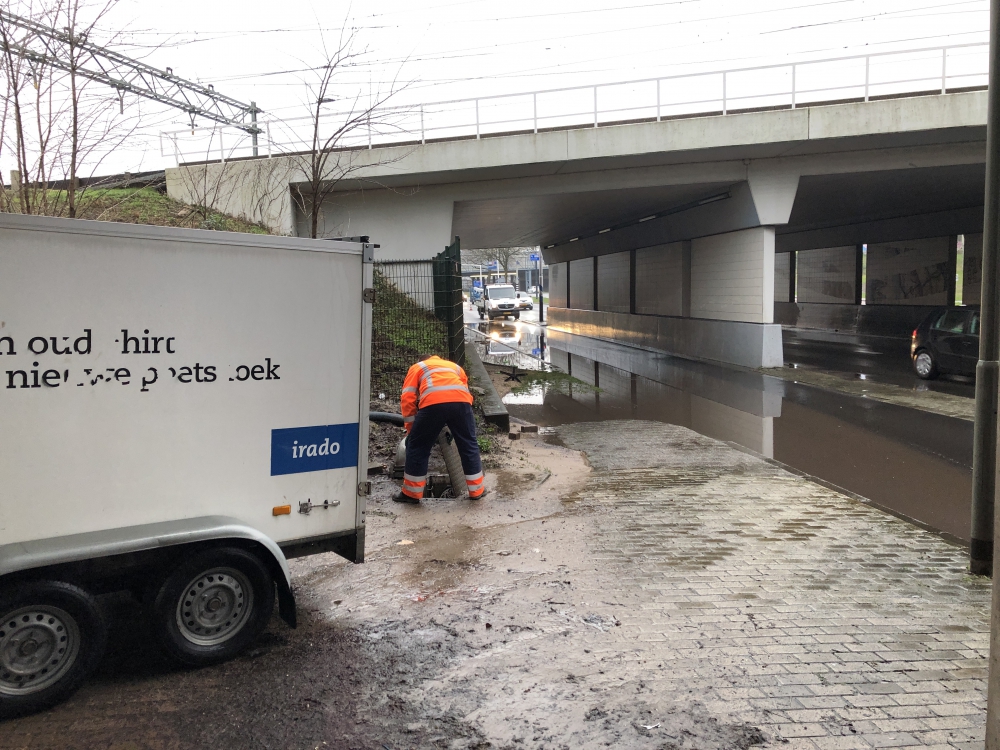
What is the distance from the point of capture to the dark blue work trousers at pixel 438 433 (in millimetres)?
7223

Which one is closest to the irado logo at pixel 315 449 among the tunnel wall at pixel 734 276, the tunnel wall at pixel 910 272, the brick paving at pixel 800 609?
the brick paving at pixel 800 609

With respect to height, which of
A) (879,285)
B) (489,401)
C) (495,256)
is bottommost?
(489,401)

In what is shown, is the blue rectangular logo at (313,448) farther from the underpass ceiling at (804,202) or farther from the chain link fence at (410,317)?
the underpass ceiling at (804,202)

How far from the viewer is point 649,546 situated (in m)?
6.07

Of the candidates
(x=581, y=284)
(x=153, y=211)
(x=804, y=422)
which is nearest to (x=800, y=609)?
(x=804, y=422)

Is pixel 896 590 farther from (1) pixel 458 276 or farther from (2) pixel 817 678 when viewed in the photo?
(1) pixel 458 276

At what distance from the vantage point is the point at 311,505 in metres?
4.48

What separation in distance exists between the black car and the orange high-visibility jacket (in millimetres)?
12996

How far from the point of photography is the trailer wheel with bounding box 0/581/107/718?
3.47 m

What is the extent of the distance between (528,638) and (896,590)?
103 inches

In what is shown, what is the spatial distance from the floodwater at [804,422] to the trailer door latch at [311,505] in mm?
5437

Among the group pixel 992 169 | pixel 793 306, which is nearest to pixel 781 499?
pixel 992 169

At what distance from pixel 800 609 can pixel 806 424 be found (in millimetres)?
8385

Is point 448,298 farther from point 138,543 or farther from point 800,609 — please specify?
point 138,543
